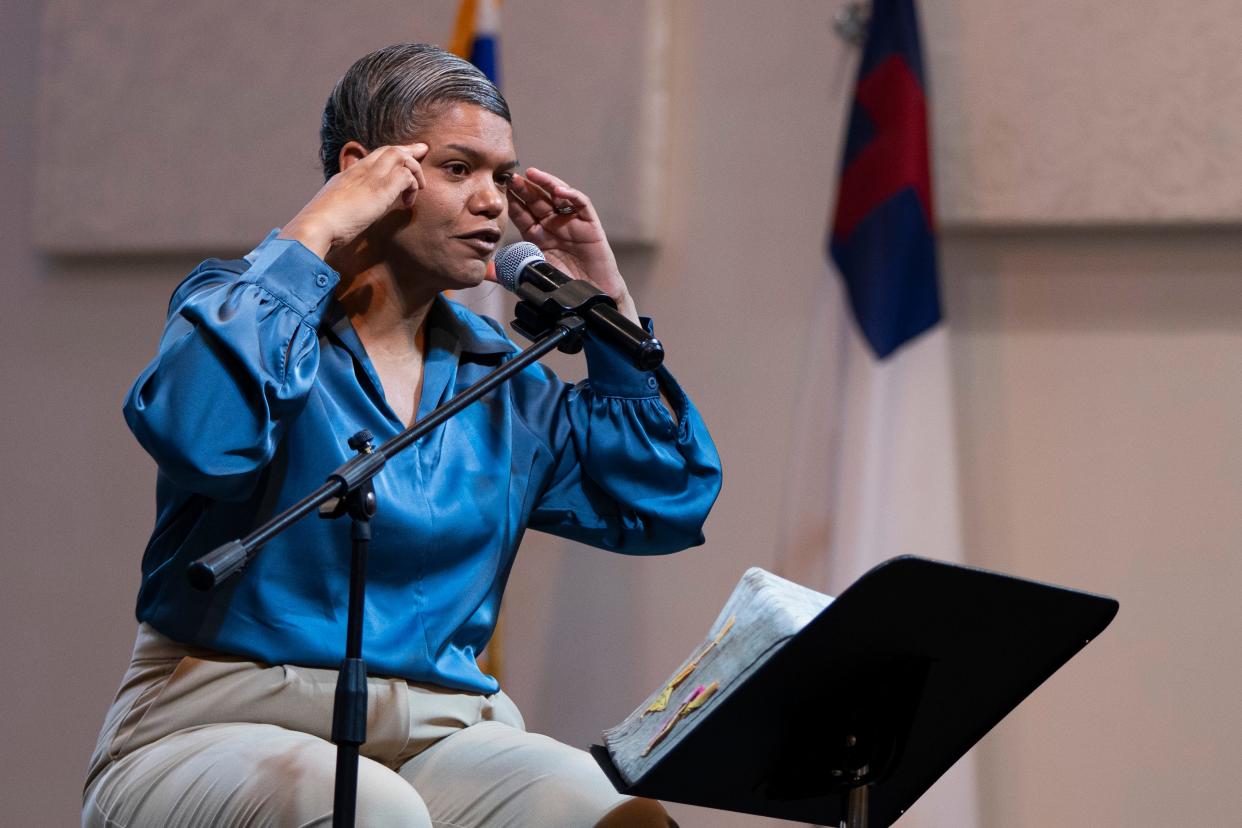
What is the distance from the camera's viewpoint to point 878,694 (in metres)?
1.64

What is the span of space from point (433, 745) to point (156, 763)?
334mm

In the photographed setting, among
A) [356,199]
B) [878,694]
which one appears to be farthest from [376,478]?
[878,694]

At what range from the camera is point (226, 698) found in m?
1.72

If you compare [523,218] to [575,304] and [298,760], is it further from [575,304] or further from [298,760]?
[298,760]

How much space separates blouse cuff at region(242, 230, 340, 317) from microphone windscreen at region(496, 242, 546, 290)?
0.73 ft

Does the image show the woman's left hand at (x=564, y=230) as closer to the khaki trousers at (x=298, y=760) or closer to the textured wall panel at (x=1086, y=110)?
the khaki trousers at (x=298, y=760)

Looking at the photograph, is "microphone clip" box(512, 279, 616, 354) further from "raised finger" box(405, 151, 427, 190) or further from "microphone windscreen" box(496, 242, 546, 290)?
"raised finger" box(405, 151, 427, 190)

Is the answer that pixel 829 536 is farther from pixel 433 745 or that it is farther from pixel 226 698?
pixel 226 698

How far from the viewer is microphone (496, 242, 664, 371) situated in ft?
5.75

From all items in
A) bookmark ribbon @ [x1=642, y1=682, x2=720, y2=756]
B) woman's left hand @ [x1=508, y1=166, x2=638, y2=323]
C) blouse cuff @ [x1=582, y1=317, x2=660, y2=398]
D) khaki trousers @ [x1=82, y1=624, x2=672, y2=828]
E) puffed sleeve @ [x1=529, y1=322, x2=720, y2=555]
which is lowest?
khaki trousers @ [x1=82, y1=624, x2=672, y2=828]

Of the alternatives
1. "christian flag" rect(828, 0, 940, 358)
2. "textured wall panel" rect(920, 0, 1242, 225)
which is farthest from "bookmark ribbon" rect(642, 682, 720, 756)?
"textured wall panel" rect(920, 0, 1242, 225)

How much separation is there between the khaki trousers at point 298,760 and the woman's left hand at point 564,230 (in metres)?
→ 0.65

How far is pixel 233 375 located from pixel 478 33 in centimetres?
190

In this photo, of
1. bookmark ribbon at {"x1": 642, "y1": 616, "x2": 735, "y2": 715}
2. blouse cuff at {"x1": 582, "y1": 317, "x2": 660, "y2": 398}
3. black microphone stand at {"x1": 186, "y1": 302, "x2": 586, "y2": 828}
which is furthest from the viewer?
blouse cuff at {"x1": 582, "y1": 317, "x2": 660, "y2": 398}
